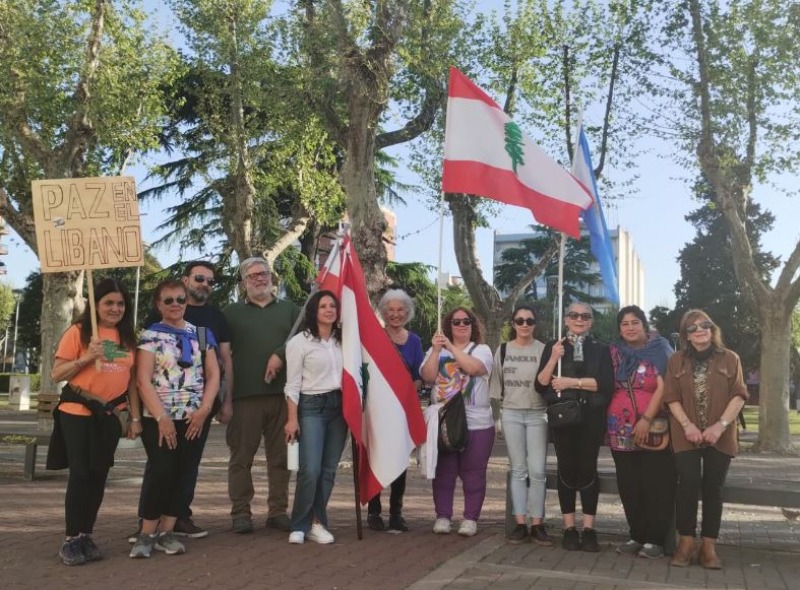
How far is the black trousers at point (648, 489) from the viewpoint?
22.3 ft

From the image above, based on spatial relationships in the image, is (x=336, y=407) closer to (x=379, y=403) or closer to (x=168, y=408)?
(x=379, y=403)

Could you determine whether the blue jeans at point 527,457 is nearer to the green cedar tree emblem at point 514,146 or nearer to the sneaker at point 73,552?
the green cedar tree emblem at point 514,146

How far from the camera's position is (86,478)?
6055mm

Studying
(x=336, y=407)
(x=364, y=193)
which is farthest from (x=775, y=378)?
(x=336, y=407)

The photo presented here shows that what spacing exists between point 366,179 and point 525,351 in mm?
7552

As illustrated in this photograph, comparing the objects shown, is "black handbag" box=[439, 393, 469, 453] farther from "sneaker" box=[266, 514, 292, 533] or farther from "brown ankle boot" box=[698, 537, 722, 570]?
"brown ankle boot" box=[698, 537, 722, 570]

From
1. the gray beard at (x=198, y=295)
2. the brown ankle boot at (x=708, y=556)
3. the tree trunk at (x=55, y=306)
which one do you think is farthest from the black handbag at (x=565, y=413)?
the tree trunk at (x=55, y=306)

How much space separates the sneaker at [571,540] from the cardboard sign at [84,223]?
3856 millimetres

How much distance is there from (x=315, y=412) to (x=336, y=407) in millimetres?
180

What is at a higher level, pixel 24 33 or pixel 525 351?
pixel 24 33

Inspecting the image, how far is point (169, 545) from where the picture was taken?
6.39 meters

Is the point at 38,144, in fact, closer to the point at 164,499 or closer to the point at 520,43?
the point at 520,43

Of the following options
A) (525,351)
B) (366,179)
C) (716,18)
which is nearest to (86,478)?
(525,351)

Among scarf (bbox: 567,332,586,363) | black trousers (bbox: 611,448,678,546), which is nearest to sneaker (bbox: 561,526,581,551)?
black trousers (bbox: 611,448,678,546)
